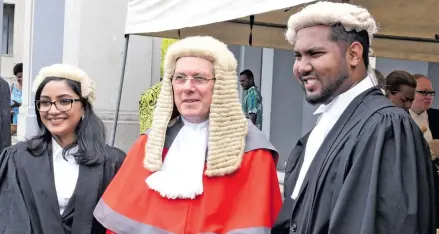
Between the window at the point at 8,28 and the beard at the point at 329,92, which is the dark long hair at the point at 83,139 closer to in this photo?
the beard at the point at 329,92

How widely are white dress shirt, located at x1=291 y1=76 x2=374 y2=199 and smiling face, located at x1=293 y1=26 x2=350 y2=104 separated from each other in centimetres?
3

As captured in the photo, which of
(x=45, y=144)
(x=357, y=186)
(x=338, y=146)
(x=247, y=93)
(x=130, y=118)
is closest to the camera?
(x=357, y=186)

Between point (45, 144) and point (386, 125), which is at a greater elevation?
point (386, 125)

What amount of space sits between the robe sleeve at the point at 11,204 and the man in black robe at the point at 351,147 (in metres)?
1.35

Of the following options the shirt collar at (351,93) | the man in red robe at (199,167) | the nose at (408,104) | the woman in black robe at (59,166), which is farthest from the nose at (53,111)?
the nose at (408,104)

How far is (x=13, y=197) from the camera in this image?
3.12m

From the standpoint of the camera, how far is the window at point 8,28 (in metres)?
27.8

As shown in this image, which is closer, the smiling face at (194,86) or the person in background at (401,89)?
the smiling face at (194,86)

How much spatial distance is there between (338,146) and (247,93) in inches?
263

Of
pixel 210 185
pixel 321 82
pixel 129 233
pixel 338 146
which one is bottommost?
pixel 129 233

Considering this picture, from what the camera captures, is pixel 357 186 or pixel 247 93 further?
pixel 247 93

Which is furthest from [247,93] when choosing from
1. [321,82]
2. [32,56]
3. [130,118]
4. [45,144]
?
[321,82]

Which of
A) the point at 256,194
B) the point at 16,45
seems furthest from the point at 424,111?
A: the point at 16,45

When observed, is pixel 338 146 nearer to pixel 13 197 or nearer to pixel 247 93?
pixel 13 197
